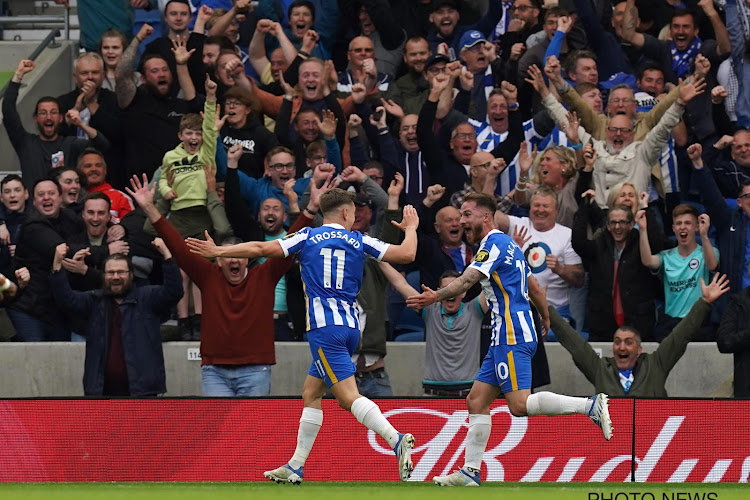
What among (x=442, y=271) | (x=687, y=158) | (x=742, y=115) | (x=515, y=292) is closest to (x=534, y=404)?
(x=515, y=292)

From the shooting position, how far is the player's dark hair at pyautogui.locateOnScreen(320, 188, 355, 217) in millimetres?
10438

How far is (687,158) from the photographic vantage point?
1534cm

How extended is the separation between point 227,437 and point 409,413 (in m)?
1.48

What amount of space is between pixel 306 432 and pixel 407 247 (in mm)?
1539

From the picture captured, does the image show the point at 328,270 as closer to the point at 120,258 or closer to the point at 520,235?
the point at 120,258

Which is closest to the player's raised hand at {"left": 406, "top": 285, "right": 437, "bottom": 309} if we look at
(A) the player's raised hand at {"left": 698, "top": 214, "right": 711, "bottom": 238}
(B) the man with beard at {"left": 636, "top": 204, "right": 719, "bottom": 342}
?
(B) the man with beard at {"left": 636, "top": 204, "right": 719, "bottom": 342}

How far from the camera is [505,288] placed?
10.4 metres

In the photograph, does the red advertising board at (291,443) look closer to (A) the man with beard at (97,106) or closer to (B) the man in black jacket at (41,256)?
(B) the man in black jacket at (41,256)

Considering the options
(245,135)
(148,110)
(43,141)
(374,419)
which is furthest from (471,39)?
(374,419)

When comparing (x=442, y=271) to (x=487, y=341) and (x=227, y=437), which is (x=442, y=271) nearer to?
(x=487, y=341)

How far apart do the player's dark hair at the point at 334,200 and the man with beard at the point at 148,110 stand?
202 inches

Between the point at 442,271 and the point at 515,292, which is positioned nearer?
the point at 515,292

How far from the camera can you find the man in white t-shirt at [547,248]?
13.8m

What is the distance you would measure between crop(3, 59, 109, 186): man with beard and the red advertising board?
4.46m
